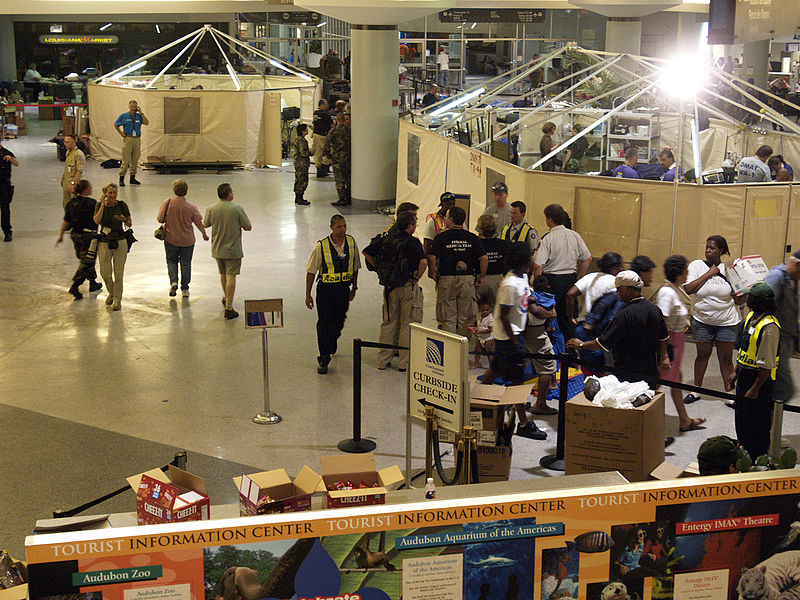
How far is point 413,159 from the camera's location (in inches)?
648

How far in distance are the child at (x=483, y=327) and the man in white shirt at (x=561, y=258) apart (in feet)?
2.22

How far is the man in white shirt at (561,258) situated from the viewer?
10.4m

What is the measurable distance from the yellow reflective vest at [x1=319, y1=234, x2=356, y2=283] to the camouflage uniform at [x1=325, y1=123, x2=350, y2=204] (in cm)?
901

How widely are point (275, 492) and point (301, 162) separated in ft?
46.2

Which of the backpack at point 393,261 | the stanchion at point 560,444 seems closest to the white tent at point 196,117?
the backpack at point 393,261

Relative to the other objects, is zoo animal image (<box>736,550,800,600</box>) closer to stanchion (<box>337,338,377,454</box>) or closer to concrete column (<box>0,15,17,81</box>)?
stanchion (<box>337,338,377,454</box>)

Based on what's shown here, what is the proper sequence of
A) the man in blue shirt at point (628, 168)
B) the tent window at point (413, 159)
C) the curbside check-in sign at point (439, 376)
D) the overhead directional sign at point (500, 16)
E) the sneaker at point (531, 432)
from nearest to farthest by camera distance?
the curbside check-in sign at point (439, 376) → the sneaker at point (531, 432) → the man in blue shirt at point (628, 168) → the tent window at point (413, 159) → the overhead directional sign at point (500, 16)

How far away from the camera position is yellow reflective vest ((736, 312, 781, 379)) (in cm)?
740

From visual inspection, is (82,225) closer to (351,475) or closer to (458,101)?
(458,101)

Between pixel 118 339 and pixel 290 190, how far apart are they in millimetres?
9672

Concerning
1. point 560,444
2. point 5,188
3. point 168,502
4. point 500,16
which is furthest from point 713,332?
point 500,16

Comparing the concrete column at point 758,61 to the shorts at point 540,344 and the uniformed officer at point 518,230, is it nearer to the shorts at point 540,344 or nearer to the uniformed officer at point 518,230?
the uniformed officer at point 518,230

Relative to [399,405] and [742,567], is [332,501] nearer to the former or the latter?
[742,567]

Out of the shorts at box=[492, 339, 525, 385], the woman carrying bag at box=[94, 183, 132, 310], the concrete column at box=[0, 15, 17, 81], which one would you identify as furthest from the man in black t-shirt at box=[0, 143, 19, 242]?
the concrete column at box=[0, 15, 17, 81]
